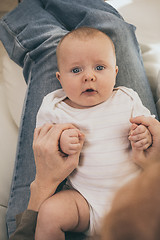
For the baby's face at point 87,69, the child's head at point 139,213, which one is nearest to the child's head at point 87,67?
the baby's face at point 87,69

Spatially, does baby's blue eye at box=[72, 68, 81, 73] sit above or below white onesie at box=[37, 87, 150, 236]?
above

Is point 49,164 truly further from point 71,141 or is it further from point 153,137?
point 153,137

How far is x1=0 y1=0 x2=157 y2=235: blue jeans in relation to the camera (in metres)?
0.99

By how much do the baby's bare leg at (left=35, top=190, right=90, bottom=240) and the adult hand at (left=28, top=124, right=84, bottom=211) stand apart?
0.05 m

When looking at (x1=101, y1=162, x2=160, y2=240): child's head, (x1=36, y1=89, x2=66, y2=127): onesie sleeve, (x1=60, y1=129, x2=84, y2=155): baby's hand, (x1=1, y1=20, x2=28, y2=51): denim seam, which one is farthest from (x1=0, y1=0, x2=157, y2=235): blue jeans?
(x1=101, y1=162, x2=160, y2=240): child's head

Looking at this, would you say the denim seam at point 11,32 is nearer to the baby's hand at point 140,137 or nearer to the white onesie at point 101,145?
the white onesie at point 101,145

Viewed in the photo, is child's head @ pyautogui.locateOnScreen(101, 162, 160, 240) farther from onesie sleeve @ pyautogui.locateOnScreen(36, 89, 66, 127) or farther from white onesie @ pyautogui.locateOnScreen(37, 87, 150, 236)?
onesie sleeve @ pyautogui.locateOnScreen(36, 89, 66, 127)

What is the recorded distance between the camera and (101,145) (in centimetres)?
82

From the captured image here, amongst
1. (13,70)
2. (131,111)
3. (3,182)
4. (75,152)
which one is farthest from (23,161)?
(13,70)

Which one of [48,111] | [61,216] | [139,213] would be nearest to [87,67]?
[48,111]

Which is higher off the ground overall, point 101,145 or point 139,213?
point 139,213

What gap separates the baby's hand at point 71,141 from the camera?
77cm

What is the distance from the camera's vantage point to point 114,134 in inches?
32.8

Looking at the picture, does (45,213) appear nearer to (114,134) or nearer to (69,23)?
(114,134)
